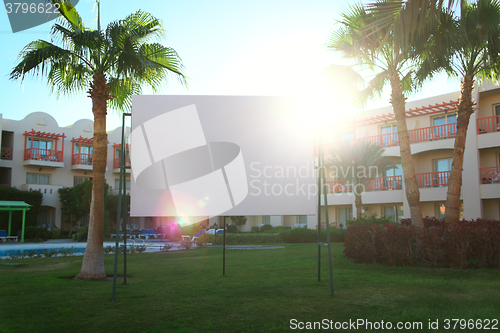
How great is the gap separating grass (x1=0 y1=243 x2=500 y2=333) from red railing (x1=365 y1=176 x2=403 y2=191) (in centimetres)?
1685

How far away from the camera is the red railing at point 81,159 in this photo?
34.8m

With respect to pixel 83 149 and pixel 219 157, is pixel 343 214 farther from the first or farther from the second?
pixel 219 157

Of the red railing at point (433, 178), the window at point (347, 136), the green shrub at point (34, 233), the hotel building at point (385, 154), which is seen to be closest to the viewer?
the hotel building at point (385, 154)

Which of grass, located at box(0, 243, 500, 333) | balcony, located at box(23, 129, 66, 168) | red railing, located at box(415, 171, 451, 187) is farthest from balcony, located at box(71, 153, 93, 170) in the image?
red railing, located at box(415, 171, 451, 187)

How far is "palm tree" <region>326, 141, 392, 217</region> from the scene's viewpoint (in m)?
25.0

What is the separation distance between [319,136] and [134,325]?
4.56 metres

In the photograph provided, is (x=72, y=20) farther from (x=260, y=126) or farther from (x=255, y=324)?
(x=255, y=324)

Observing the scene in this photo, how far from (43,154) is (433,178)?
30.9 metres

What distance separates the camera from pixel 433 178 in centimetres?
2411

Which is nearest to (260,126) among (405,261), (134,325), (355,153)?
(134,325)

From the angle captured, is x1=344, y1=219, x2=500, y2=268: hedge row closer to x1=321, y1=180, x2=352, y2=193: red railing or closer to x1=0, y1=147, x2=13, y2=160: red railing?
x1=321, y1=180, x2=352, y2=193: red railing

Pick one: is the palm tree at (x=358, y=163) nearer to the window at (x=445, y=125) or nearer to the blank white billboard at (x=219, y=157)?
the window at (x=445, y=125)

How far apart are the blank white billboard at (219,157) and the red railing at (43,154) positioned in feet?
97.0

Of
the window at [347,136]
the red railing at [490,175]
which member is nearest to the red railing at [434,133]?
the red railing at [490,175]
